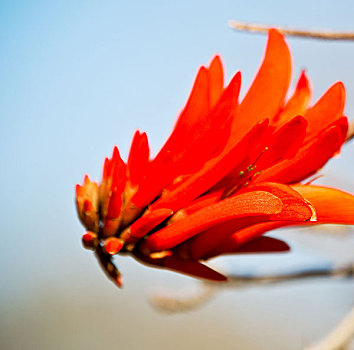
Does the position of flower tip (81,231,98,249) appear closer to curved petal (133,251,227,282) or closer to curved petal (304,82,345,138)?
curved petal (133,251,227,282)

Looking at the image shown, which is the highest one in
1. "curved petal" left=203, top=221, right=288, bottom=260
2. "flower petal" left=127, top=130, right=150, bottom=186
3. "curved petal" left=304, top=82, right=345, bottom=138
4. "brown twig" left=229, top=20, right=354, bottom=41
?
"brown twig" left=229, top=20, right=354, bottom=41

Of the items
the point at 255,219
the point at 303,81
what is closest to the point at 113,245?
the point at 255,219

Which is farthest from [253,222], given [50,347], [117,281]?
[50,347]

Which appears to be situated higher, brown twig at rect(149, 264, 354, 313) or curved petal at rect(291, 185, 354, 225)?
curved petal at rect(291, 185, 354, 225)

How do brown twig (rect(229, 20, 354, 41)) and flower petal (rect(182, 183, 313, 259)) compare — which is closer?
flower petal (rect(182, 183, 313, 259))

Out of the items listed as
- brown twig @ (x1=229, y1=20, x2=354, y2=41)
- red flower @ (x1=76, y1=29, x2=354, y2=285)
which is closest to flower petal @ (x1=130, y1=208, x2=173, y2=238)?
red flower @ (x1=76, y1=29, x2=354, y2=285)

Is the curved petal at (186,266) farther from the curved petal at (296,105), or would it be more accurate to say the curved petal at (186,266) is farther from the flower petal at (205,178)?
the curved petal at (296,105)

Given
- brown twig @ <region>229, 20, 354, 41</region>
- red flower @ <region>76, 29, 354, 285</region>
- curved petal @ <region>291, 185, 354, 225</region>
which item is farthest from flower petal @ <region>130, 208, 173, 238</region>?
brown twig @ <region>229, 20, 354, 41</region>

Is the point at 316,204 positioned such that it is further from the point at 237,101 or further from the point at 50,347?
the point at 50,347
